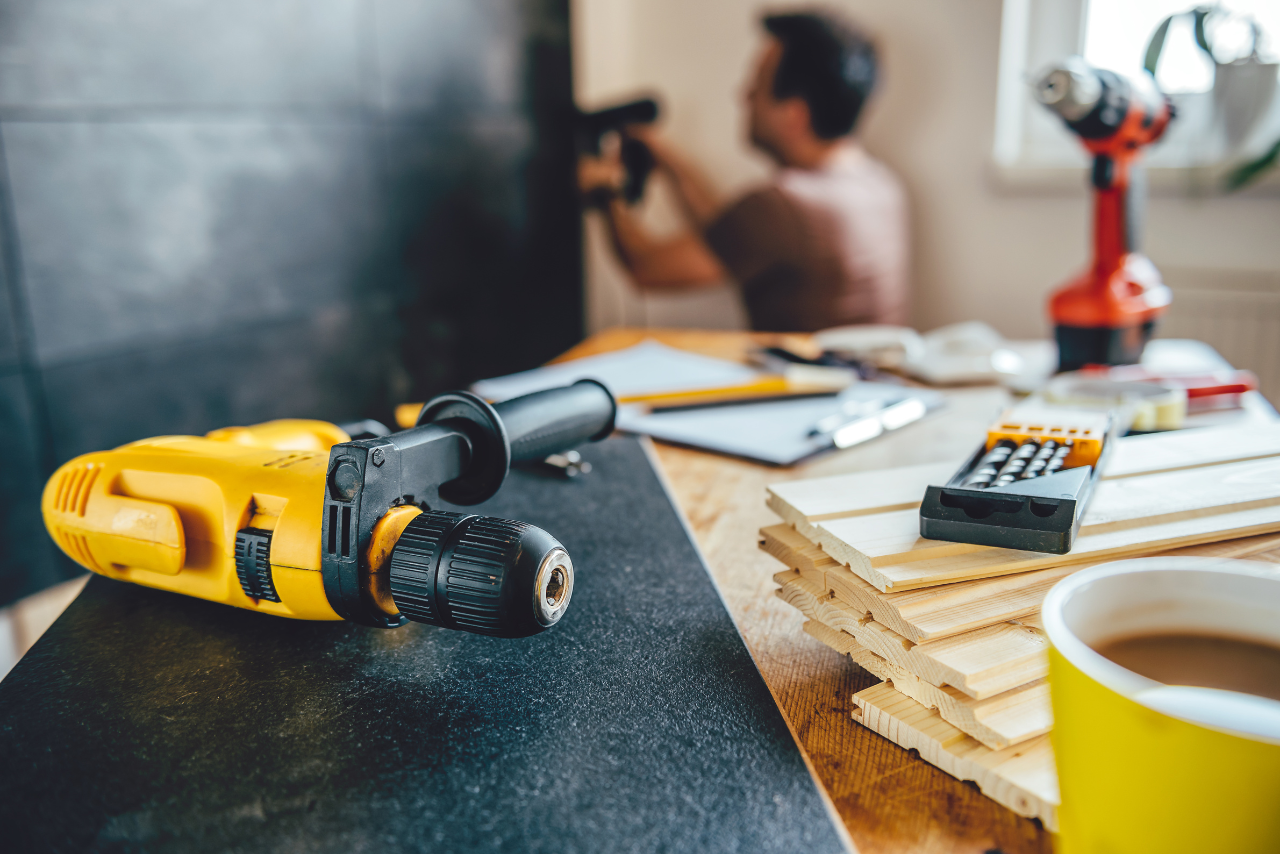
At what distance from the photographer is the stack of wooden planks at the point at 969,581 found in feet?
1.12

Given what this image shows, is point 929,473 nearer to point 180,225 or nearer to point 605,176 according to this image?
point 180,225

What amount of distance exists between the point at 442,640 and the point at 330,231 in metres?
1.20

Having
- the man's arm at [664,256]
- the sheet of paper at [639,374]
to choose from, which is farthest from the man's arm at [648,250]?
the sheet of paper at [639,374]

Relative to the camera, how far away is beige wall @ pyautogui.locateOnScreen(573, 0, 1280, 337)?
165 cm

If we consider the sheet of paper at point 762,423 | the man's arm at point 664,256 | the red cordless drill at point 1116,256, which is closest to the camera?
the sheet of paper at point 762,423

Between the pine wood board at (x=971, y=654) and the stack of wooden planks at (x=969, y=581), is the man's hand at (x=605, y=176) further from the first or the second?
the pine wood board at (x=971, y=654)

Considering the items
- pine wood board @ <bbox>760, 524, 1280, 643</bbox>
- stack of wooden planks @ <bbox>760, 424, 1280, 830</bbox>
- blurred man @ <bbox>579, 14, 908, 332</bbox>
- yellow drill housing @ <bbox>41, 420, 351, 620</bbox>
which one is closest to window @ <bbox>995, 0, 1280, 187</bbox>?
blurred man @ <bbox>579, 14, 908, 332</bbox>

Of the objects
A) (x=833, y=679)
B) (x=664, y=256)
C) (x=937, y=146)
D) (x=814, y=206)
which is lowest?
(x=833, y=679)

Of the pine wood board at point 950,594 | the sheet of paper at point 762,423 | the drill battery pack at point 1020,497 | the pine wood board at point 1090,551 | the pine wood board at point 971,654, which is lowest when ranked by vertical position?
the sheet of paper at point 762,423

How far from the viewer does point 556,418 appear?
602 millimetres

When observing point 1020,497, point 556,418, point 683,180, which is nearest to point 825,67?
point 683,180

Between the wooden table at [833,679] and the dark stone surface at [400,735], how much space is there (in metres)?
0.02

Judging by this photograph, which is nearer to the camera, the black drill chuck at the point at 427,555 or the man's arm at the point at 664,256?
the black drill chuck at the point at 427,555

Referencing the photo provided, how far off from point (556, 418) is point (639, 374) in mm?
454
